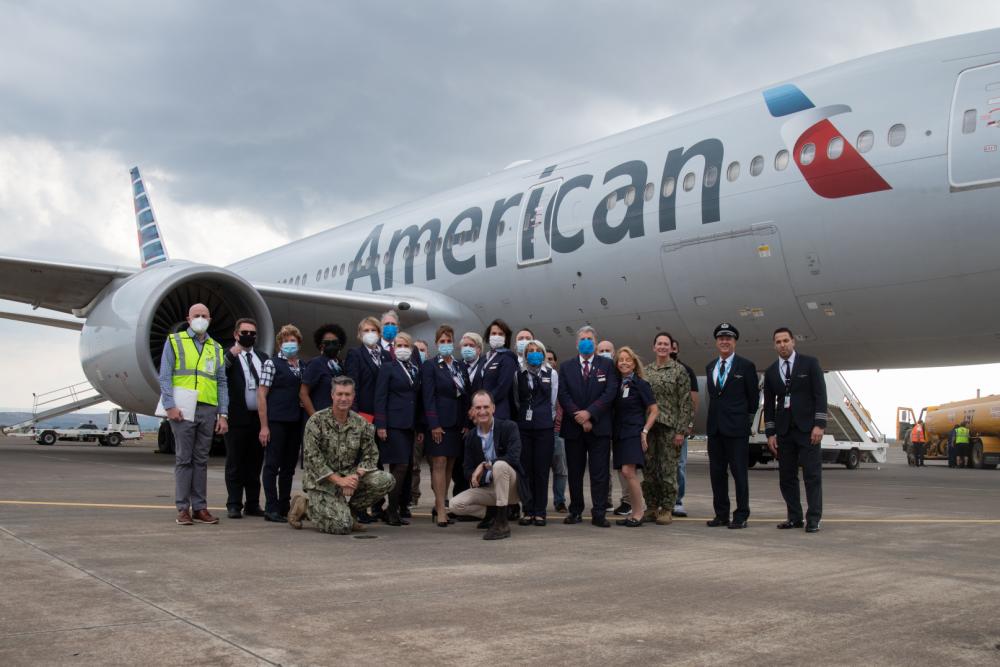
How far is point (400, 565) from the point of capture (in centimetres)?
420

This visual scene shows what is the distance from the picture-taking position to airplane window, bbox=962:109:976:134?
7.64 meters

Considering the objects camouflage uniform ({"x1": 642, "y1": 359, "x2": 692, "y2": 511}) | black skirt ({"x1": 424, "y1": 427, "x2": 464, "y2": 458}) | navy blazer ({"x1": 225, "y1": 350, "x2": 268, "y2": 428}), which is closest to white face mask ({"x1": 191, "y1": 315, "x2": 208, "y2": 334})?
navy blazer ({"x1": 225, "y1": 350, "x2": 268, "y2": 428})

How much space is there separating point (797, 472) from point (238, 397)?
4029 mm

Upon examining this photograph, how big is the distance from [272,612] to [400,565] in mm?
1162

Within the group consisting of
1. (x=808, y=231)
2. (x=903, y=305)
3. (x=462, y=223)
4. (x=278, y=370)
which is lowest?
(x=278, y=370)

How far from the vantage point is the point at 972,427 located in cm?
2394

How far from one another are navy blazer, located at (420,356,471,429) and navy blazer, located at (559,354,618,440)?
2.56 feet

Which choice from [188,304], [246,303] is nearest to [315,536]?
[246,303]

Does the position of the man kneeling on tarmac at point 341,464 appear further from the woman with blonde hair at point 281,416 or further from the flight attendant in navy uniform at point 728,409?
the flight attendant in navy uniform at point 728,409

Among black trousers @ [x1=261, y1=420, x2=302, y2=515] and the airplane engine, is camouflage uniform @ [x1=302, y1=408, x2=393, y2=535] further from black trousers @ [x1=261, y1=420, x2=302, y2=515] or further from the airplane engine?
the airplane engine

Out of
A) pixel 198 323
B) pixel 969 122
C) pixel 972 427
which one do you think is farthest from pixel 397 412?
pixel 972 427

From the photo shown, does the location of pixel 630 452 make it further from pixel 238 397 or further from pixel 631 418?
pixel 238 397

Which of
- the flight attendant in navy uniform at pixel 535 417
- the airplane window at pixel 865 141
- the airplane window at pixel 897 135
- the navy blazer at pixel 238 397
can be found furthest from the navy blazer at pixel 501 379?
the airplane window at pixel 897 135

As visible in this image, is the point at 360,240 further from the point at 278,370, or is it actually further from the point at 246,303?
the point at 278,370
